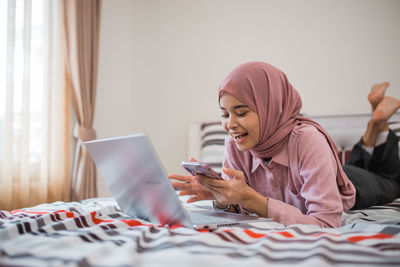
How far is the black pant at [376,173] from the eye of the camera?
157 centimetres

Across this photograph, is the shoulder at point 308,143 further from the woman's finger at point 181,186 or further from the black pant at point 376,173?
the black pant at point 376,173

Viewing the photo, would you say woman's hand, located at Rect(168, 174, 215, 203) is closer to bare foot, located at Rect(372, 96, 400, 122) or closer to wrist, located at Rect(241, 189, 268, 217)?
wrist, located at Rect(241, 189, 268, 217)

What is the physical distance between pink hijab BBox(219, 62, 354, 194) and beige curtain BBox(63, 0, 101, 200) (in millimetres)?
1766

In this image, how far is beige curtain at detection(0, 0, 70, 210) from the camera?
6.58 ft

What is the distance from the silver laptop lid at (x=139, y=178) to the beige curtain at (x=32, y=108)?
136 centimetres

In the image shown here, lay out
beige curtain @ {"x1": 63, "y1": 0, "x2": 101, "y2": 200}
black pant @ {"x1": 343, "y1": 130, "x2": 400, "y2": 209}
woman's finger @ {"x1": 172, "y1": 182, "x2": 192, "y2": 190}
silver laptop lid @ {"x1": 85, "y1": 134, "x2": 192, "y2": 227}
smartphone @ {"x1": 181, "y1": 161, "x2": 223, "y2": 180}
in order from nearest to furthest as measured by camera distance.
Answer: silver laptop lid @ {"x1": 85, "y1": 134, "x2": 192, "y2": 227}
smartphone @ {"x1": 181, "y1": 161, "x2": 223, "y2": 180}
woman's finger @ {"x1": 172, "y1": 182, "x2": 192, "y2": 190}
black pant @ {"x1": 343, "y1": 130, "x2": 400, "y2": 209}
beige curtain @ {"x1": 63, "y1": 0, "x2": 101, "y2": 200}

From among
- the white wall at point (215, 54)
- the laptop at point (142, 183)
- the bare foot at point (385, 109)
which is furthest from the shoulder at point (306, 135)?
the white wall at point (215, 54)

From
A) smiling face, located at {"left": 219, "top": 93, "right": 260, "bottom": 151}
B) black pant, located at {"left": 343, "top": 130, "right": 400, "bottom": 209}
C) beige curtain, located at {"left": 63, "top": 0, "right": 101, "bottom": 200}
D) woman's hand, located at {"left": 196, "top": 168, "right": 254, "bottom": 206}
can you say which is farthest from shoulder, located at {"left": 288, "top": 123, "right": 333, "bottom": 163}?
beige curtain, located at {"left": 63, "top": 0, "right": 101, "bottom": 200}

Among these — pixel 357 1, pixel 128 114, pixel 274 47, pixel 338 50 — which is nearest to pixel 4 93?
pixel 128 114

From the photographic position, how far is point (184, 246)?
0.67 metres

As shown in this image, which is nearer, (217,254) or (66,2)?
(217,254)

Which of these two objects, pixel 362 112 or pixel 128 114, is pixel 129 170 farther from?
pixel 128 114

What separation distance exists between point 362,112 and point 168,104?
5.85 ft

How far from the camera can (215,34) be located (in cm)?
307
